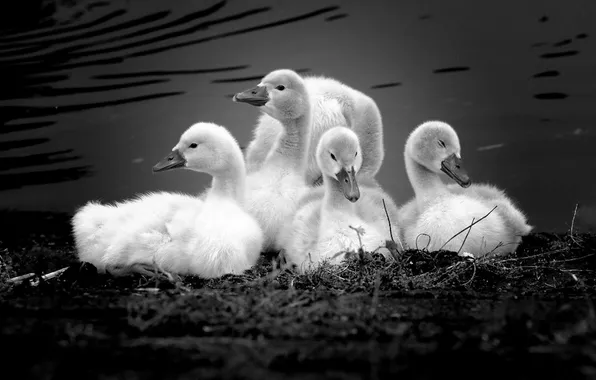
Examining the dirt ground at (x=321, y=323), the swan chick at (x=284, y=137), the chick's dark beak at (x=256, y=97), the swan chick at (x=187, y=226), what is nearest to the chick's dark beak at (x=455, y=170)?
the dirt ground at (x=321, y=323)

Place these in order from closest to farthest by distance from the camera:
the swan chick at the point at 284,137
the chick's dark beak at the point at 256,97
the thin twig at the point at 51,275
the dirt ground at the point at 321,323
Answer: the dirt ground at the point at 321,323
the thin twig at the point at 51,275
the swan chick at the point at 284,137
the chick's dark beak at the point at 256,97

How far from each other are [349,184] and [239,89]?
653 cm

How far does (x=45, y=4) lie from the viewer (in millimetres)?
17312

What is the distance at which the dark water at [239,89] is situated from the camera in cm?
914

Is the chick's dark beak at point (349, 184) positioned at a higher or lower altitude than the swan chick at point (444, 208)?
higher

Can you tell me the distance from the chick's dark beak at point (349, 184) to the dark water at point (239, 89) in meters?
2.41

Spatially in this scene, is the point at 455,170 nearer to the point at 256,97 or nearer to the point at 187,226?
the point at 256,97

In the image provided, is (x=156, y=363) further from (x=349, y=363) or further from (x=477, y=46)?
(x=477, y=46)

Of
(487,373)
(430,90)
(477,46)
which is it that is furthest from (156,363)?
(477,46)

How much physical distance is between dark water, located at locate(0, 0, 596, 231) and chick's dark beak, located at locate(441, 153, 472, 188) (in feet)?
5.02

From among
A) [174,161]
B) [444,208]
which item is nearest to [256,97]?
[174,161]

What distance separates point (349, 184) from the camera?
225 inches

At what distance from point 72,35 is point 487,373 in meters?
12.8

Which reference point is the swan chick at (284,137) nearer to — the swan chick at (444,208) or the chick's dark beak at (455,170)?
the swan chick at (444,208)
